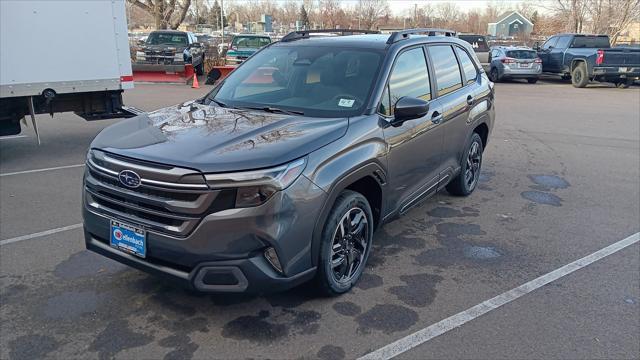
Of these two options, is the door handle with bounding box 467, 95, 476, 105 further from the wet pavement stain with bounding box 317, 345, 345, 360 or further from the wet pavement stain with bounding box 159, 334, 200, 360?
the wet pavement stain with bounding box 159, 334, 200, 360

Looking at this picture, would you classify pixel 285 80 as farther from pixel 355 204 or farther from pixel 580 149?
pixel 580 149

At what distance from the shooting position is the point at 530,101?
54.5 feet

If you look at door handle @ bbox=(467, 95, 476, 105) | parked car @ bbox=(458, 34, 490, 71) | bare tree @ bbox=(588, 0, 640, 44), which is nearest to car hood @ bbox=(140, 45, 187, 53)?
parked car @ bbox=(458, 34, 490, 71)

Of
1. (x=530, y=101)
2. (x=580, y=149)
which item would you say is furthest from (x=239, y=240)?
(x=530, y=101)

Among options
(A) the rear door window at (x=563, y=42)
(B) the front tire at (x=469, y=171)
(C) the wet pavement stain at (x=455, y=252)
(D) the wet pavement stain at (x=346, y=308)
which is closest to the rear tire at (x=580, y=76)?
(A) the rear door window at (x=563, y=42)

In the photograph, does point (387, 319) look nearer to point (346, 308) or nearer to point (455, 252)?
point (346, 308)

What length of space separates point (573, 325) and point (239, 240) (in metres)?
2.32

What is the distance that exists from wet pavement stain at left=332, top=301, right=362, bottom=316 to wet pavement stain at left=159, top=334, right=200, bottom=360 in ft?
3.26

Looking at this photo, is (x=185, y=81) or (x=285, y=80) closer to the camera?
(x=285, y=80)

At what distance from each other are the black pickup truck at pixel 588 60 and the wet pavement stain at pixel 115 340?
2033 centimetres

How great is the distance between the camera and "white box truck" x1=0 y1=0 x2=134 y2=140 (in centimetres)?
754

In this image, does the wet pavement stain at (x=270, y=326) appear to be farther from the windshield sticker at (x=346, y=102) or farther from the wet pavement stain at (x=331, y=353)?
the windshield sticker at (x=346, y=102)

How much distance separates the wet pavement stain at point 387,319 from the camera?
349cm

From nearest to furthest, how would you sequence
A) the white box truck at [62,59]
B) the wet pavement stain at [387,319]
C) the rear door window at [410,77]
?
the wet pavement stain at [387,319] < the rear door window at [410,77] < the white box truck at [62,59]
